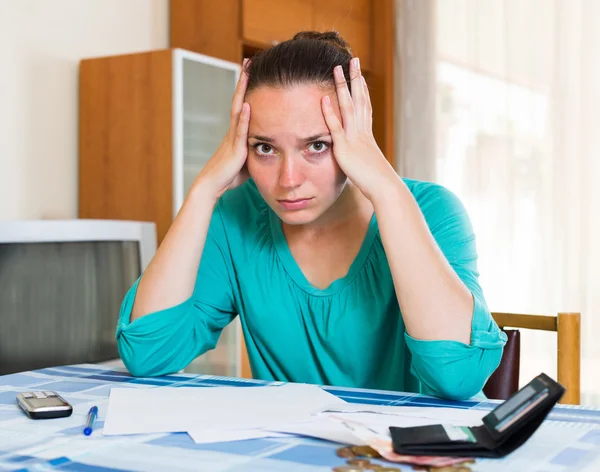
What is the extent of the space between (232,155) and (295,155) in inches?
7.4

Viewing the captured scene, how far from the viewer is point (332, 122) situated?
1344mm

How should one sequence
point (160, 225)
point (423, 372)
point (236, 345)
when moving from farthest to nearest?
point (236, 345) < point (160, 225) < point (423, 372)

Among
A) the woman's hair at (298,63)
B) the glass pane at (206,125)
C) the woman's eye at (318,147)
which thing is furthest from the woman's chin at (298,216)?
the glass pane at (206,125)

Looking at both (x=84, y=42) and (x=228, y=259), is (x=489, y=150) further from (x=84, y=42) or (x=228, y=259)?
(x=228, y=259)

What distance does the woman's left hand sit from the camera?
132 cm

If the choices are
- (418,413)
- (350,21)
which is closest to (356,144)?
Result: (418,413)

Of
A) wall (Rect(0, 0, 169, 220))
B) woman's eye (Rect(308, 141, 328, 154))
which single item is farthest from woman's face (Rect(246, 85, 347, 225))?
wall (Rect(0, 0, 169, 220))

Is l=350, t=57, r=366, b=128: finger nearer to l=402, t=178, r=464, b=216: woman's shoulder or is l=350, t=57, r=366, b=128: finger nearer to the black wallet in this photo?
l=402, t=178, r=464, b=216: woman's shoulder

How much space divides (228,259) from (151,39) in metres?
1.88

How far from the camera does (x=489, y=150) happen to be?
3.70 meters

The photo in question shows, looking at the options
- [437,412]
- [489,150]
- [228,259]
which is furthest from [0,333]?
[489,150]

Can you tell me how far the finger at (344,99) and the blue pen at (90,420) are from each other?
63 cm

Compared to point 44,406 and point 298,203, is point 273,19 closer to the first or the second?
point 298,203

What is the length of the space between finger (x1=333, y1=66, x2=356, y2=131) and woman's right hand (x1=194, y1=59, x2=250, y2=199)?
17 centimetres
